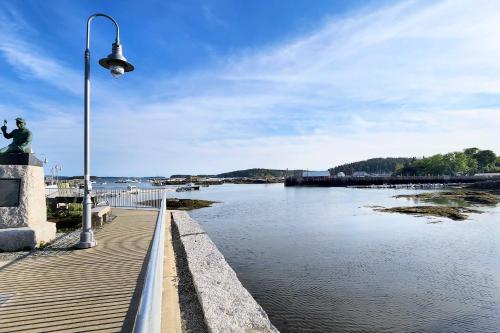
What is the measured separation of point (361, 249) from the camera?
Answer: 1628 centimetres

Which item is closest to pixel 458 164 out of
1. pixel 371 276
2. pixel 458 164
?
pixel 458 164

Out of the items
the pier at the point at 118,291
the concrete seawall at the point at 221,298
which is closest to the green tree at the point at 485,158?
the concrete seawall at the point at 221,298

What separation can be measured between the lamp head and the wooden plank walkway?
481 centimetres

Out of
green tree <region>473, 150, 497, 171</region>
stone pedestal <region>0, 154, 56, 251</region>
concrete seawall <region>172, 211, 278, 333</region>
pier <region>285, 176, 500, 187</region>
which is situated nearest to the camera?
concrete seawall <region>172, 211, 278, 333</region>

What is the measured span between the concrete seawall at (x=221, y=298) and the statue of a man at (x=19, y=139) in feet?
18.6

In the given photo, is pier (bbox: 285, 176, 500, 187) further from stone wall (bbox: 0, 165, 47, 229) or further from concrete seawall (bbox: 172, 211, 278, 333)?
stone wall (bbox: 0, 165, 47, 229)

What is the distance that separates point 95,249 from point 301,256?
8.29 m

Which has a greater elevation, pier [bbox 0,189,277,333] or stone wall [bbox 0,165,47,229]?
stone wall [bbox 0,165,47,229]

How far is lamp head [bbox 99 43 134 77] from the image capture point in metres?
9.29

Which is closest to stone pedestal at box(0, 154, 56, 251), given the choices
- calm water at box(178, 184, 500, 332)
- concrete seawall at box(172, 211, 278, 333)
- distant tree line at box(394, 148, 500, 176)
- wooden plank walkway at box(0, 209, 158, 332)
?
wooden plank walkway at box(0, 209, 158, 332)

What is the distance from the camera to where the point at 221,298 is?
7391 mm

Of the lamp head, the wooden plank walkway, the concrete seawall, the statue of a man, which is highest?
the lamp head

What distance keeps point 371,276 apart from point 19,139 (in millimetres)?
11709

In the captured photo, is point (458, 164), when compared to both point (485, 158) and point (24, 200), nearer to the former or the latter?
point (485, 158)
